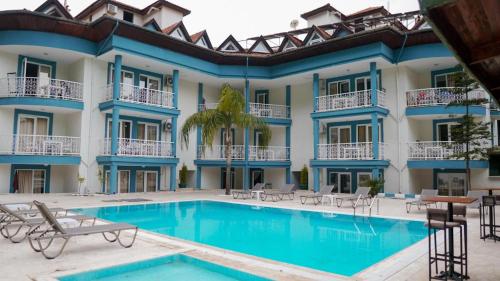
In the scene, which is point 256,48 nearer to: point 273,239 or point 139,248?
point 273,239

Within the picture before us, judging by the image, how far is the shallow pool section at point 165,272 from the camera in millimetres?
5750

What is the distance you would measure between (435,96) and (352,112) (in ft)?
14.4

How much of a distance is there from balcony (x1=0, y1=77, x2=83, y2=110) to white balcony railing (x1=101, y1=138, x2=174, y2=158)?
2.56 metres

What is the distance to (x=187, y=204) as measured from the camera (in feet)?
55.3

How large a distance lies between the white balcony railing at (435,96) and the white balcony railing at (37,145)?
18.0 m

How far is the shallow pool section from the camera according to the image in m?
5.75

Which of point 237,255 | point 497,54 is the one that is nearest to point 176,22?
point 237,255

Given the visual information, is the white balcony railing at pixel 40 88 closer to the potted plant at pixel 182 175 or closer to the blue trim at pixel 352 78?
the potted plant at pixel 182 175

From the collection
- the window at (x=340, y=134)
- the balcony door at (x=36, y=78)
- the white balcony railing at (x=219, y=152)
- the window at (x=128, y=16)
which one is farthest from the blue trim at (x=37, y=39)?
the window at (x=340, y=134)

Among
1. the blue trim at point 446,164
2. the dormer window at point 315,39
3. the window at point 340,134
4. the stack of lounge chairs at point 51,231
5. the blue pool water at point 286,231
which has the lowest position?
the blue pool water at point 286,231

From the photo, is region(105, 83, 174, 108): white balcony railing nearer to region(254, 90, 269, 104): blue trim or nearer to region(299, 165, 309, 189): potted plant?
region(254, 90, 269, 104): blue trim

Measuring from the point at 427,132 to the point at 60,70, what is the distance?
21.0 metres

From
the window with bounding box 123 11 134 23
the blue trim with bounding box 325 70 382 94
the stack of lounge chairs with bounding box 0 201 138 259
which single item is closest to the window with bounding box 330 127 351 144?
the blue trim with bounding box 325 70 382 94

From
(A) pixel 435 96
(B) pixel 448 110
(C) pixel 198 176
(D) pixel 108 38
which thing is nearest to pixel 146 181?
(C) pixel 198 176
